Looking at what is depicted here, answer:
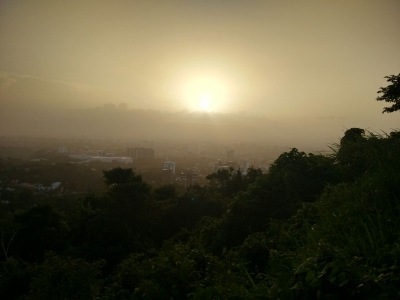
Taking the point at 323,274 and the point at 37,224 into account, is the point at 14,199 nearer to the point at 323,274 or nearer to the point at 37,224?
the point at 37,224

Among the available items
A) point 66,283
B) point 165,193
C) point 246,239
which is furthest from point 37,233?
point 246,239

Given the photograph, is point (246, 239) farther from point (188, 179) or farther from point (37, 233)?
point (188, 179)

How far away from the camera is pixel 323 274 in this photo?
1.75 meters

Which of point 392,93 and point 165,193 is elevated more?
point 392,93

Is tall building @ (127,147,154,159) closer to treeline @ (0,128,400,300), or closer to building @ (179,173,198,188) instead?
building @ (179,173,198,188)

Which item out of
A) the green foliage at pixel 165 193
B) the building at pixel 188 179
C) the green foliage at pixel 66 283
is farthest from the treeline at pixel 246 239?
the building at pixel 188 179

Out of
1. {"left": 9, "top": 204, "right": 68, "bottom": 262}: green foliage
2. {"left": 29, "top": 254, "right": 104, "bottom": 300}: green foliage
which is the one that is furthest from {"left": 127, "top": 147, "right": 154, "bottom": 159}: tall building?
{"left": 29, "top": 254, "right": 104, "bottom": 300}: green foliage

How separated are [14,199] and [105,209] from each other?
11.1 meters

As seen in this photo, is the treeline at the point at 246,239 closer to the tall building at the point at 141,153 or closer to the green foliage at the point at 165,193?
the green foliage at the point at 165,193

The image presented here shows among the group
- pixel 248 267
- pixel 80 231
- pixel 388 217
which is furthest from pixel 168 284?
pixel 80 231

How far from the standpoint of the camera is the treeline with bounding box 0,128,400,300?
194 centimetres

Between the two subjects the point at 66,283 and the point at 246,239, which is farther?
the point at 246,239

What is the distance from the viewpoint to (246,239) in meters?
4.52

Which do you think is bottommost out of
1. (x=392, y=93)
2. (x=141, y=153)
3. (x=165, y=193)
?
(x=141, y=153)
